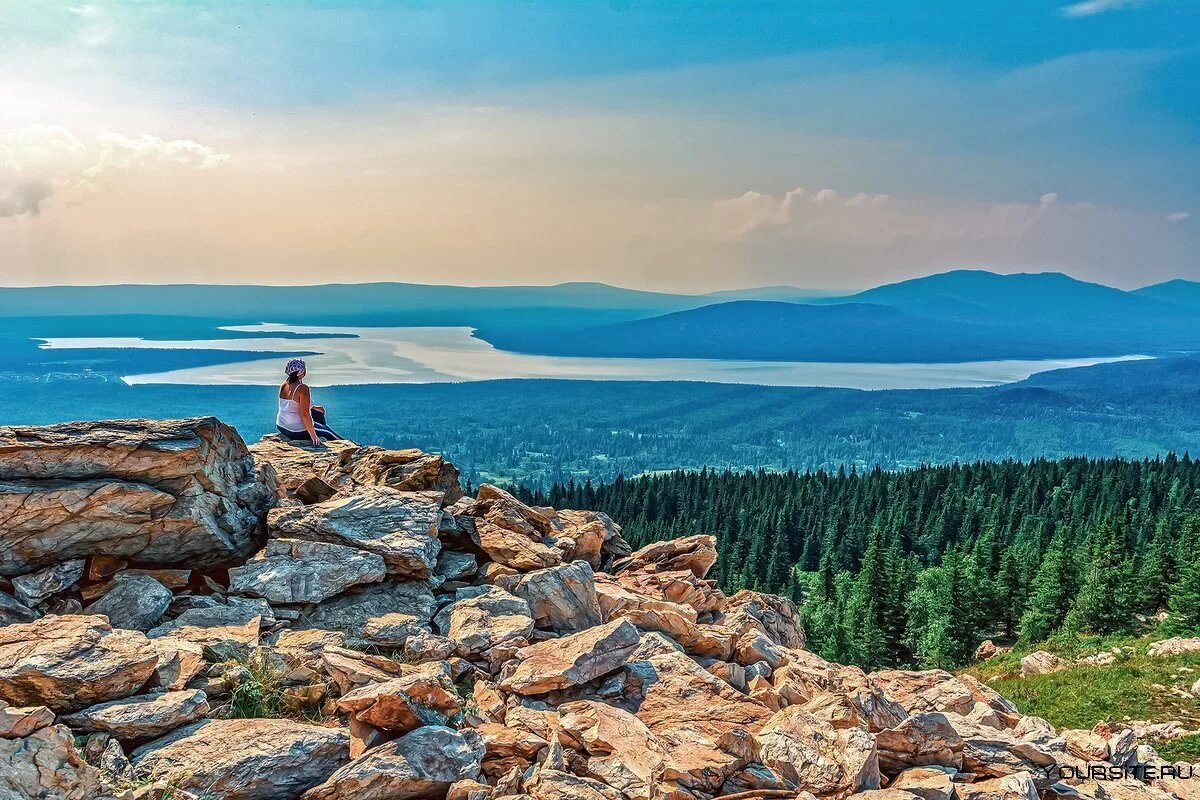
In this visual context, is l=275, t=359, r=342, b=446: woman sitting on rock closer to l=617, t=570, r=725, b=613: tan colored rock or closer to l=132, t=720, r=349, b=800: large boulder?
l=617, t=570, r=725, b=613: tan colored rock

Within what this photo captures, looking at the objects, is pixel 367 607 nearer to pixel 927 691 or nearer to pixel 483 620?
pixel 483 620

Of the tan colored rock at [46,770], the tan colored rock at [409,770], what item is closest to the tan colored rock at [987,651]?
the tan colored rock at [409,770]

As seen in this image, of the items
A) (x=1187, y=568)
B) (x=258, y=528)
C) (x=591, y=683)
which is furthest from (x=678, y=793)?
(x=1187, y=568)

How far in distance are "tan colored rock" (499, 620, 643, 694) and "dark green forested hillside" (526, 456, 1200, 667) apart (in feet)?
137

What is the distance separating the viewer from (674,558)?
2197cm

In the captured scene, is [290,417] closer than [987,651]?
Yes

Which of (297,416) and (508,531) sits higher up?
(297,416)

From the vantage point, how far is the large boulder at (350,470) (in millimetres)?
17125

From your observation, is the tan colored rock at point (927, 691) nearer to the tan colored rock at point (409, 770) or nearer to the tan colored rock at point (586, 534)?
the tan colored rock at point (586, 534)

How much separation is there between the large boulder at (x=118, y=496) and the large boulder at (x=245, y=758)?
5.13 metres

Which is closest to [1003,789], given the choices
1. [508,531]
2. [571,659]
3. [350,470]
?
[571,659]

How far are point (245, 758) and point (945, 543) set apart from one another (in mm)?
106739

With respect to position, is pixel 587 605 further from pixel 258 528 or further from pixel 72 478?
pixel 72 478

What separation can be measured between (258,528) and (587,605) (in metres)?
6.59
